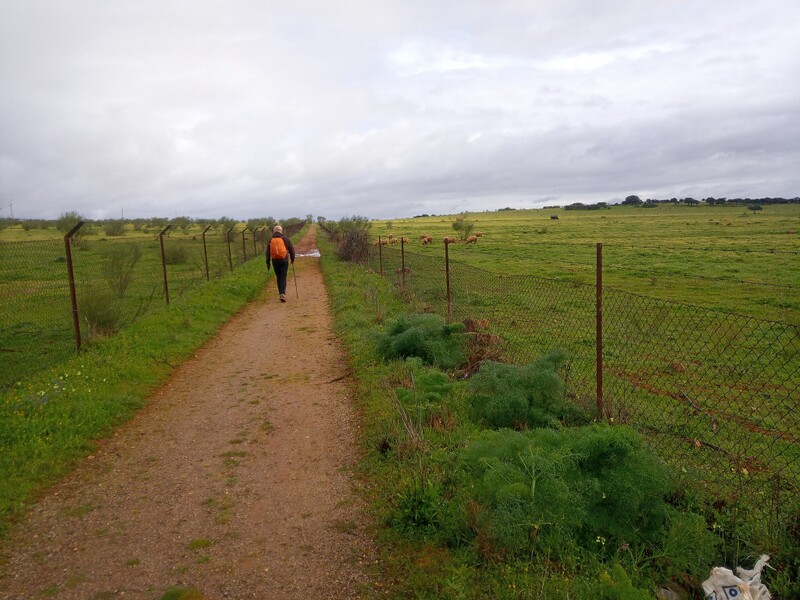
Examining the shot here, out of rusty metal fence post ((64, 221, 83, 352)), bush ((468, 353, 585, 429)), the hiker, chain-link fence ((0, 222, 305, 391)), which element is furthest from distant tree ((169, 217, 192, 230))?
bush ((468, 353, 585, 429))

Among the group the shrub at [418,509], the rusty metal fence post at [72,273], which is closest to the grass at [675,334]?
the shrub at [418,509]

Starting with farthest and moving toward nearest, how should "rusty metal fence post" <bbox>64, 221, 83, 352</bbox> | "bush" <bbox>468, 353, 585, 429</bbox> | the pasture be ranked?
1. the pasture
2. "rusty metal fence post" <bbox>64, 221, 83, 352</bbox>
3. "bush" <bbox>468, 353, 585, 429</bbox>

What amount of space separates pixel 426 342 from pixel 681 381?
4.67 metres

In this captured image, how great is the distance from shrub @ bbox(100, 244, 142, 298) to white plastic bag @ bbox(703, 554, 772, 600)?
1355cm

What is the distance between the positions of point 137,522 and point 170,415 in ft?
8.14

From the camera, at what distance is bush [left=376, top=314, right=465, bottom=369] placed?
7820 mm

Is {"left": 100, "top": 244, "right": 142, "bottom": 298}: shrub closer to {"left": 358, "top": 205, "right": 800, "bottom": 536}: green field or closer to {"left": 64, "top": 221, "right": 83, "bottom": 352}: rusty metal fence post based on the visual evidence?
{"left": 64, "top": 221, "right": 83, "bottom": 352}: rusty metal fence post

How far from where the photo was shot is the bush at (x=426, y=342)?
7820 mm

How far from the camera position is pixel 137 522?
14.0ft

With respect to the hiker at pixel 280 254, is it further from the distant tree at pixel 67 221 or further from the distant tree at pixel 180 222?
the distant tree at pixel 180 222

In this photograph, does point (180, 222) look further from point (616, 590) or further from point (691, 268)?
point (616, 590)

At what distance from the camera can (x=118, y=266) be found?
14.9 m

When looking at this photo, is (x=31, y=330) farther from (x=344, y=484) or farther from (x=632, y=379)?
(x=632, y=379)

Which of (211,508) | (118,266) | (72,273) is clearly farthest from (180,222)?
(211,508)
